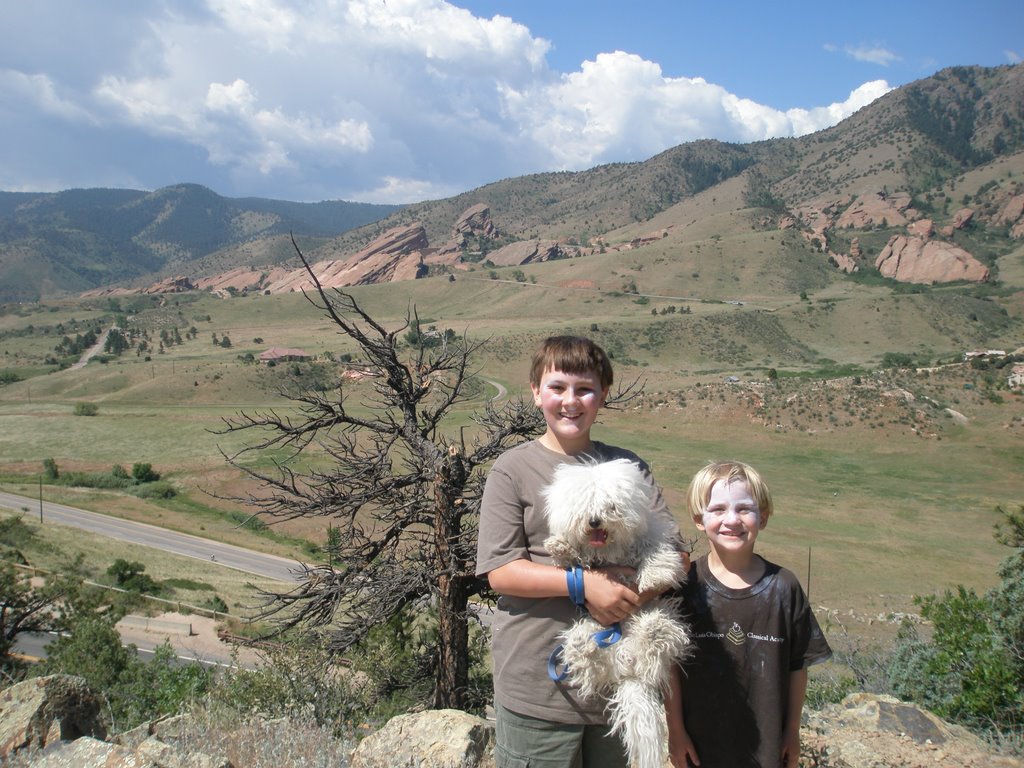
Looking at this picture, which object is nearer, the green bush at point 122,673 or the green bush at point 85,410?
the green bush at point 122,673

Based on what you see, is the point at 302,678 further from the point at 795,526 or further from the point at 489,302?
the point at 489,302

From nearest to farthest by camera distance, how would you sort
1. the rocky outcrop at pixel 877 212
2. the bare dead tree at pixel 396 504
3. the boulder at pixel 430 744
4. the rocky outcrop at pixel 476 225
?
the boulder at pixel 430 744 → the bare dead tree at pixel 396 504 → the rocky outcrop at pixel 877 212 → the rocky outcrop at pixel 476 225

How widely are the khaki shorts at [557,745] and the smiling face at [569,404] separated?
991 mm

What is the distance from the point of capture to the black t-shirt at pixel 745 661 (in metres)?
2.52

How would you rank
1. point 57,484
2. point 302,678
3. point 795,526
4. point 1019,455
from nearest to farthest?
point 302,678
point 795,526
point 1019,455
point 57,484

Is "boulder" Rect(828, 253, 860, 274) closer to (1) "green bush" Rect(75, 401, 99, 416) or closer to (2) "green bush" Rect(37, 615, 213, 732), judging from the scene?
(1) "green bush" Rect(75, 401, 99, 416)

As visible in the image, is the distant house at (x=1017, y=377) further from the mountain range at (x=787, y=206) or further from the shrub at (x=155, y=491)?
the mountain range at (x=787, y=206)

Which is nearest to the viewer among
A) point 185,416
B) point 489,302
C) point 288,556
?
point 288,556

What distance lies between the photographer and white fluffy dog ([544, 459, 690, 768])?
7.14ft

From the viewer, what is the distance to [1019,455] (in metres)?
34.2

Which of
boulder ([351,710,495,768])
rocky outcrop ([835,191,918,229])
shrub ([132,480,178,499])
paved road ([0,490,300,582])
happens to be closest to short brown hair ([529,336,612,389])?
boulder ([351,710,495,768])

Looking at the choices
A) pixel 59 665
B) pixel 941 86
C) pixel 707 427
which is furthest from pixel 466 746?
pixel 941 86

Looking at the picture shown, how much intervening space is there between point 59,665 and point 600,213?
15822 centimetres

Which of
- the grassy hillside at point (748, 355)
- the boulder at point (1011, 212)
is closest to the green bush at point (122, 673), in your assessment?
the grassy hillside at point (748, 355)
